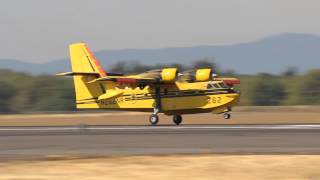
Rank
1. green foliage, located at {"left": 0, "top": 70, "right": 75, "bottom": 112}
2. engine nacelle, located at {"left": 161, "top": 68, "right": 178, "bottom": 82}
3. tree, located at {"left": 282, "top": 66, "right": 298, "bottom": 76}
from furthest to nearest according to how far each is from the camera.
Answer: tree, located at {"left": 282, "top": 66, "right": 298, "bottom": 76} → green foliage, located at {"left": 0, "top": 70, "right": 75, "bottom": 112} → engine nacelle, located at {"left": 161, "top": 68, "right": 178, "bottom": 82}

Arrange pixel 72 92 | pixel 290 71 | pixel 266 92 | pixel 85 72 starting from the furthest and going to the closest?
pixel 290 71 → pixel 72 92 → pixel 266 92 → pixel 85 72

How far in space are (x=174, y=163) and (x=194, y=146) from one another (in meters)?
4.74

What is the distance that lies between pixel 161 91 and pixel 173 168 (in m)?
24.0

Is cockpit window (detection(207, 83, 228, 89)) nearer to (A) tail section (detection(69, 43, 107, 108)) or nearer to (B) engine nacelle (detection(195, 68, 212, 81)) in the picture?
(B) engine nacelle (detection(195, 68, 212, 81))

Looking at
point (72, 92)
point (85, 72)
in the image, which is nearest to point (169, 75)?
point (85, 72)

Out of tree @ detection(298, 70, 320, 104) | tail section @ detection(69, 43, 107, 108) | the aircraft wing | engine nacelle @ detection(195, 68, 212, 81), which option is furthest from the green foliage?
engine nacelle @ detection(195, 68, 212, 81)

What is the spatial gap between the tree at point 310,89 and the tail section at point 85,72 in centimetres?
5909

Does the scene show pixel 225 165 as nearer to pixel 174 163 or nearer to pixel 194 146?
pixel 174 163

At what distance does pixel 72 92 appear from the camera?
10081 centimetres

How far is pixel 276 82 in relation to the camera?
4060 inches

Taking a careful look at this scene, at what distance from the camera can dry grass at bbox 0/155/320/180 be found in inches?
604

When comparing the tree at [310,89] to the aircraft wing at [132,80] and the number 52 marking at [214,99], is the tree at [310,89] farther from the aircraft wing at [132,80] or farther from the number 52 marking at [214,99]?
the aircraft wing at [132,80]

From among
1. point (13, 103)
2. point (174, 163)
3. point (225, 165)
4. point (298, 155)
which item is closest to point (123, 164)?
point (174, 163)

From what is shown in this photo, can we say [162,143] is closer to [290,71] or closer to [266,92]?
[266,92]
